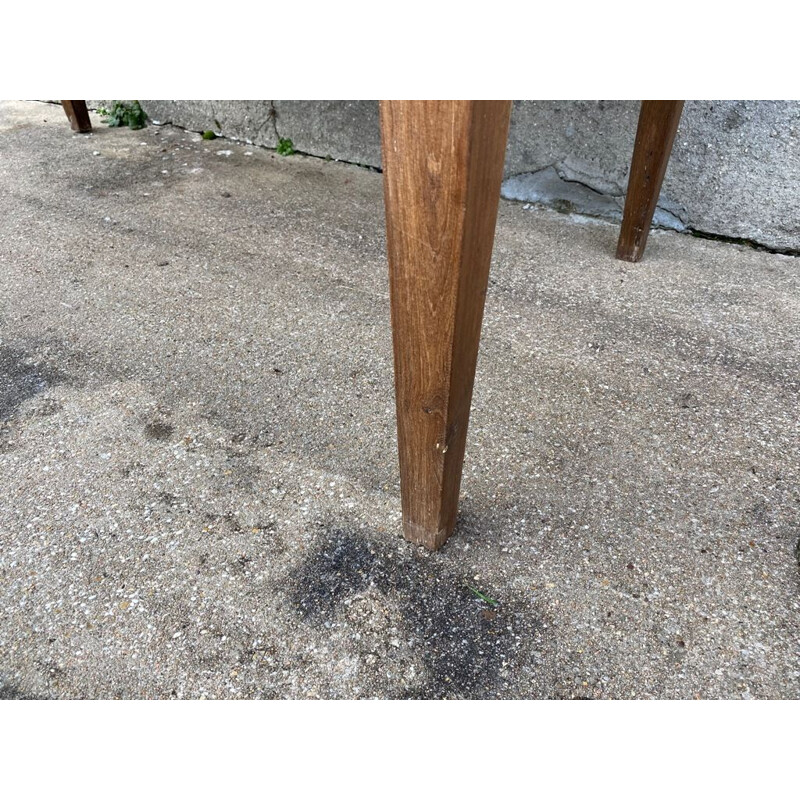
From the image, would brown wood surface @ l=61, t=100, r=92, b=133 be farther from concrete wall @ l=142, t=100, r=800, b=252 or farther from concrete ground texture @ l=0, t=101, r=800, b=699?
concrete wall @ l=142, t=100, r=800, b=252

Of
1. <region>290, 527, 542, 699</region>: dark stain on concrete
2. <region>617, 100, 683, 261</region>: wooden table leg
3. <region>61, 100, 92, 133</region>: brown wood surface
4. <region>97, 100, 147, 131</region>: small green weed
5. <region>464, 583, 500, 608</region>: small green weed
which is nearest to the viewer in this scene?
<region>290, 527, 542, 699</region>: dark stain on concrete

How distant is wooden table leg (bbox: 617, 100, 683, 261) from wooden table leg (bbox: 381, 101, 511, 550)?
5.47 ft

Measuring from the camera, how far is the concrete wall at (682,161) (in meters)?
2.78

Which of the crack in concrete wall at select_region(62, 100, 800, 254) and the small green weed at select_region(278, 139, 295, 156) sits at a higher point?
the crack in concrete wall at select_region(62, 100, 800, 254)

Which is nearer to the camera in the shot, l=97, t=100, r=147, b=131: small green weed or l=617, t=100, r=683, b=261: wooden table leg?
→ l=617, t=100, r=683, b=261: wooden table leg

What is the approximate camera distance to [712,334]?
246cm

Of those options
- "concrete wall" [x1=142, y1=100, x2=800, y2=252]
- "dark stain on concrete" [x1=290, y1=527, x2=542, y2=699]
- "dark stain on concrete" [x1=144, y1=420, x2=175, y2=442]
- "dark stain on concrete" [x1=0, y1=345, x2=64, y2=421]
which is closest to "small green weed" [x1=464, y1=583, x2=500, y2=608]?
"dark stain on concrete" [x1=290, y1=527, x2=542, y2=699]

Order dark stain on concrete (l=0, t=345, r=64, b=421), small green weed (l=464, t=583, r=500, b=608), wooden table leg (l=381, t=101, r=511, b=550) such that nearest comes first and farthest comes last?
1. wooden table leg (l=381, t=101, r=511, b=550)
2. small green weed (l=464, t=583, r=500, b=608)
3. dark stain on concrete (l=0, t=345, r=64, b=421)

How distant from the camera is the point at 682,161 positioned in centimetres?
297

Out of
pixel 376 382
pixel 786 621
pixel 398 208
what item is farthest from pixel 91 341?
pixel 786 621

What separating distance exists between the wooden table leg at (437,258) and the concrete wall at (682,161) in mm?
2153

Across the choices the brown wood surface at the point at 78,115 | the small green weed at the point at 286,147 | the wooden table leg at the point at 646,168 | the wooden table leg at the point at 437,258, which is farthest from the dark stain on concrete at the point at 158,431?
the brown wood surface at the point at 78,115

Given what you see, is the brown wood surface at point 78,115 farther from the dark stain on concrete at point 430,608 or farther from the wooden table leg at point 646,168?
the dark stain on concrete at point 430,608

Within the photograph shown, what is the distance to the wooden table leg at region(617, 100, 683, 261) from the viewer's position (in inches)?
97.4
